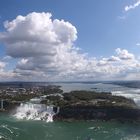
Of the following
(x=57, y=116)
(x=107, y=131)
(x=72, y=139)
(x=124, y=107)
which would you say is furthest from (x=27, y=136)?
(x=124, y=107)

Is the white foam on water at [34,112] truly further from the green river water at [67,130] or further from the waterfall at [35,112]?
the green river water at [67,130]

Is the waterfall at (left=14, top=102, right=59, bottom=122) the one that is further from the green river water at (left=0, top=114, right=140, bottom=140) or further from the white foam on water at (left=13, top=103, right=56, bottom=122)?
the green river water at (left=0, top=114, right=140, bottom=140)

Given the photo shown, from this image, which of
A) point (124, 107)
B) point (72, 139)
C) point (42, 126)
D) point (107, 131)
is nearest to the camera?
point (72, 139)

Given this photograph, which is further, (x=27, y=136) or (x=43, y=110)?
(x=43, y=110)

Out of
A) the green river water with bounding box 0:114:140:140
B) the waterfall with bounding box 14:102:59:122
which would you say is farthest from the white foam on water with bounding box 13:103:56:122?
the green river water with bounding box 0:114:140:140

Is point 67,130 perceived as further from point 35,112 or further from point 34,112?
point 34,112

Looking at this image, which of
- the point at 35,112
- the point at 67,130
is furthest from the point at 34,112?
the point at 67,130

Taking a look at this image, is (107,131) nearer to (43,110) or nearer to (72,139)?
(72,139)

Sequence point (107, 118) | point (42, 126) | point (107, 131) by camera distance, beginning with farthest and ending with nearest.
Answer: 1. point (107, 118)
2. point (42, 126)
3. point (107, 131)
